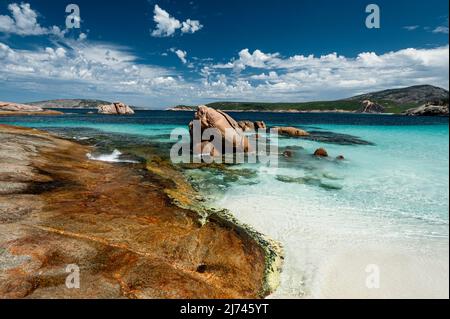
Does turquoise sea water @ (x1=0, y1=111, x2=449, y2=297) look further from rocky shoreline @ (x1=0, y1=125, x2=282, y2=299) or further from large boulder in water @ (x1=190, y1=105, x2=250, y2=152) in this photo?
large boulder in water @ (x1=190, y1=105, x2=250, y2=152)

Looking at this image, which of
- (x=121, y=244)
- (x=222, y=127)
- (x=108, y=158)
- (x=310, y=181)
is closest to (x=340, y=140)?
(x=222, y=127)

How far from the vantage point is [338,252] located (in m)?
10.5

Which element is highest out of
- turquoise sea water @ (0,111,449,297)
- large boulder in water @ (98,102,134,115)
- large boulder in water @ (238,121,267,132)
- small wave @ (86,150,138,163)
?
large boulder in water @ (98,102,134,115)

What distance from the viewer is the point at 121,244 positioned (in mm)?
8930

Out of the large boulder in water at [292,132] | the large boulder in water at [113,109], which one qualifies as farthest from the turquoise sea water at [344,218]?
the large boulder in water at [113,109]

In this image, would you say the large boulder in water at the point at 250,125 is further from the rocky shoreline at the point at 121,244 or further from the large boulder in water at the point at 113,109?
the large boulder in water at the point at 113,109

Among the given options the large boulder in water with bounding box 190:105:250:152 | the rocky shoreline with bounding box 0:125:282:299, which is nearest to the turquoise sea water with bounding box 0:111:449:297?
the rocky shoreline with bounding box 0:125:282:299

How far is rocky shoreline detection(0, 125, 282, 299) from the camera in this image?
6.95m

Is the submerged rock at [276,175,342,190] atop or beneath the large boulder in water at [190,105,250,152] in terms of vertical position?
beneath

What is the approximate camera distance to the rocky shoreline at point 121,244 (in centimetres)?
695

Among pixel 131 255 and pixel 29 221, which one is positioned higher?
pixel 29 221

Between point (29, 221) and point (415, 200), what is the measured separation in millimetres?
21089
